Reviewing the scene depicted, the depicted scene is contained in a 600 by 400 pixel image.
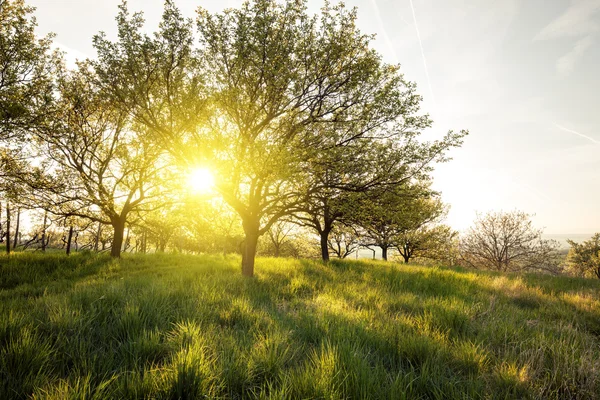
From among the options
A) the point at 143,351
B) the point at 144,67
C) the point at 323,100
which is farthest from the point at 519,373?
the point at 144,67

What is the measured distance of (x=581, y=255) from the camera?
42.2 meters

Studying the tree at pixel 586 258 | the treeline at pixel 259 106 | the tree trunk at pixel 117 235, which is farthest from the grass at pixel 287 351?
the tree at pixel 586 258

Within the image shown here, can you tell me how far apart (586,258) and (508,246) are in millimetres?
16625

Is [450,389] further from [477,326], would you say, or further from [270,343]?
[477,326]

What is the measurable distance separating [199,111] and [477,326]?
10135 millimetres

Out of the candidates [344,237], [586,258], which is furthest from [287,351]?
[586,258]

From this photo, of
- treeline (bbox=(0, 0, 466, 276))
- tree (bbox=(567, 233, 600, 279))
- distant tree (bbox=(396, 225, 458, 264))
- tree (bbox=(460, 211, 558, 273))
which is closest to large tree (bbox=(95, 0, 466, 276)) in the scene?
treeline (bbox=(0, 0, 466, 276))

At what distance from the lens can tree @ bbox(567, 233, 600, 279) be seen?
37.8 m

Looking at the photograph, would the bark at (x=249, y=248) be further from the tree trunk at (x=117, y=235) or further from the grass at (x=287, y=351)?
the tree trunk at (x=117, y=235)

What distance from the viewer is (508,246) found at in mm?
37281

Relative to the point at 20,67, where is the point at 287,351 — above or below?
below

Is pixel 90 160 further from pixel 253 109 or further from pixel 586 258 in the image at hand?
pixel 586 258

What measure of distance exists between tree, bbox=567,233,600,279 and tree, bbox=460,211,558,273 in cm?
430

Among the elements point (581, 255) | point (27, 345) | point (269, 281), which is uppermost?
point (27, 345)
